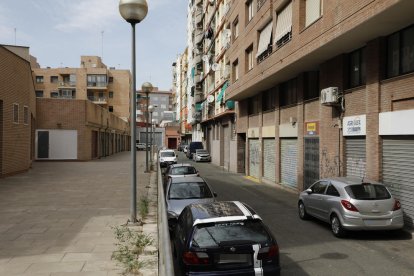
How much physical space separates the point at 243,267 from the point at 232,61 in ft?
90.4

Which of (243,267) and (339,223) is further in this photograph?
(339,223)

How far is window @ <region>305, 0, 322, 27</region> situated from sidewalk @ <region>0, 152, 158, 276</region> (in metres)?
9.45

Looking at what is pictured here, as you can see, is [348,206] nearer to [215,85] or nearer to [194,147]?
[215,85]

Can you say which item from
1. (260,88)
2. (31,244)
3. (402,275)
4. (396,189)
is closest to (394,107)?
(396,189)

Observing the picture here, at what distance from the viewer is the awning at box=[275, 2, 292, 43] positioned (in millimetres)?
19484

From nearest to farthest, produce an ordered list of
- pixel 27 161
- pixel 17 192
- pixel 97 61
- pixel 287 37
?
pixel 17 192 < pixel 287 37 < pixel 27 161 < pixel 97 61

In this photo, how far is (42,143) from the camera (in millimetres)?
38000

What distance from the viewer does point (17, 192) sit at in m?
16.8

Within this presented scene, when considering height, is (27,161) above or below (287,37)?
below

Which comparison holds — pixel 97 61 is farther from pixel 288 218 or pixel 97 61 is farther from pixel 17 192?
pixel 288 218

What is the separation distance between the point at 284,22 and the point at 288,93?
4002 millimetres

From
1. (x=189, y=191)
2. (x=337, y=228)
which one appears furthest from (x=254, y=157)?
(x=337, y=228)


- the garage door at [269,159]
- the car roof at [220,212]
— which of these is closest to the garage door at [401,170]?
the car roof at [220,212]

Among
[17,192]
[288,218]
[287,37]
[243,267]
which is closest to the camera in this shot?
[243,267]
